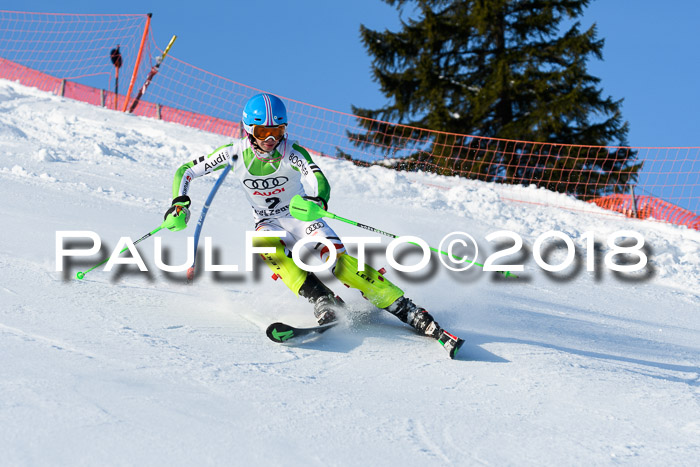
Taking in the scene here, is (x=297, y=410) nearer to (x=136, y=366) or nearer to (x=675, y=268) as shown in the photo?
(x=136, y=366)

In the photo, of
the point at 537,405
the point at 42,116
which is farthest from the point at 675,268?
the point at 42,116

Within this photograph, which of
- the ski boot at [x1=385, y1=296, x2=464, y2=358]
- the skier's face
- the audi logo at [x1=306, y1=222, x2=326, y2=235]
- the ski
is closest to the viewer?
the ski

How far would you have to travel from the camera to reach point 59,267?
550 cm

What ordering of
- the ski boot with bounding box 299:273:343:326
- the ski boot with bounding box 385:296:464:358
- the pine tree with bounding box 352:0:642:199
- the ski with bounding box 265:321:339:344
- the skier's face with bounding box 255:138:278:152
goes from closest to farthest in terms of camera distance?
the ski with bounding box 265:321:339:344 → the ski boot with bounding box 385:296:464:358 → the ski boot with bounding box 299:273:343:326 → the skier's face with bounding box 255:138:278:152 → the pine tree with bounding box 352:0:642:199

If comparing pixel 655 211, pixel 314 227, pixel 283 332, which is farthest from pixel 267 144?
pixel 655 211

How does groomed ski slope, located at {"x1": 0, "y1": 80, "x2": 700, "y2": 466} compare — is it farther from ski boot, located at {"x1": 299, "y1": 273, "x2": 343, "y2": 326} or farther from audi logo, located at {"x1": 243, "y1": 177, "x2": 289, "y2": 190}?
audi logo, located at {"x1": 243, "y1": 177, "x2": 289, "y2": 190}

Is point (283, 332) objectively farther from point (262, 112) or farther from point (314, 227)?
point (262, 112)

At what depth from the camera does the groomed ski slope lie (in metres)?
3.10

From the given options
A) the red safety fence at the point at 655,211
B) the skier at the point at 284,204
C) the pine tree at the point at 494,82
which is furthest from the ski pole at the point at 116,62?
the skier at the point at 284,204

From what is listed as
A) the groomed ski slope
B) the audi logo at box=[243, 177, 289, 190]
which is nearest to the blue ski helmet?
the audi logo at box=[243, 177, 289, 190]

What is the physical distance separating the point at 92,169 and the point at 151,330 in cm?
580

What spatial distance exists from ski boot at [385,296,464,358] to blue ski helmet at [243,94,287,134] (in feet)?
4.67

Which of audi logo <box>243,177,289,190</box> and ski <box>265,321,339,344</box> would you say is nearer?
ski <box>265,321,339,344</box>

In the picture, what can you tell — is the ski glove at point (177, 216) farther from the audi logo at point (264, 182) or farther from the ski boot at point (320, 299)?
the ski boot at point (320, 299)
